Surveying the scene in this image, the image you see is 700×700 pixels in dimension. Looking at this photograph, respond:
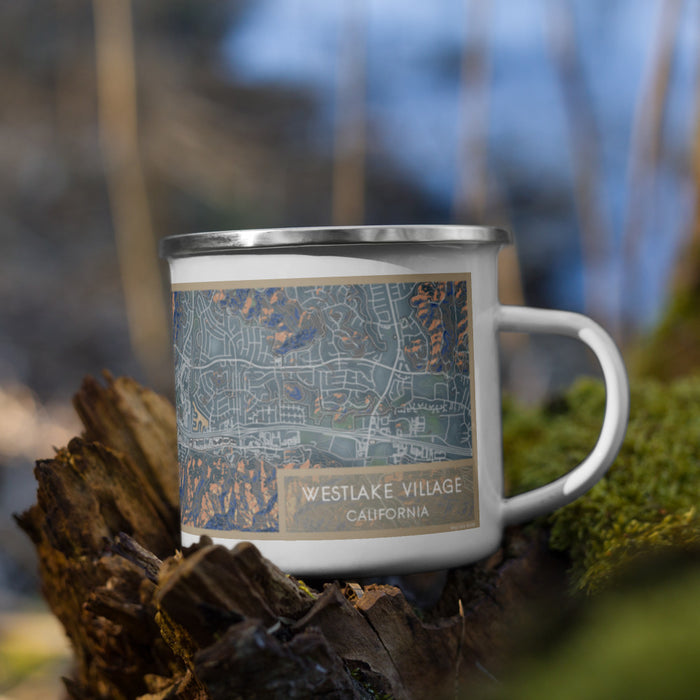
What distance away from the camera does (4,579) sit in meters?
3.33

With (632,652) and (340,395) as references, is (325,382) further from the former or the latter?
(632,652)

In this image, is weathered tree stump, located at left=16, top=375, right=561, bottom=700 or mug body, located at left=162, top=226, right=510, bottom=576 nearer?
weathered tree stump, located at left=16, top=375, right=561, bottom=700

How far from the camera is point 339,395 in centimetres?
79

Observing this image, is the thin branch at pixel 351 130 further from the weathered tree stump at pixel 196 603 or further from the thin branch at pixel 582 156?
the weathered tree stump at pixel 196 603

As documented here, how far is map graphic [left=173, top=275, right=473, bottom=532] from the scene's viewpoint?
79 cm

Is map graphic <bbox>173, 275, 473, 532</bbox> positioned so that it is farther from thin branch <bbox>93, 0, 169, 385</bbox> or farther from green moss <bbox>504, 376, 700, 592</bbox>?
thin branch <bbox>93, 0, 169, 385</bbox>

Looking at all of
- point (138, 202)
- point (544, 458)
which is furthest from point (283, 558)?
point (138, 202)

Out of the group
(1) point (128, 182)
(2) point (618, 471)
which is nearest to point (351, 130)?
(1) point (128, 182)

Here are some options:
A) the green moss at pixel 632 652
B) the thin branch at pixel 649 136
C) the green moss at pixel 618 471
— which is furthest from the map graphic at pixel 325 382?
the thin branch at pixel 649 136

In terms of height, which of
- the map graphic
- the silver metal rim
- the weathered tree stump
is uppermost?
the silver metal rim

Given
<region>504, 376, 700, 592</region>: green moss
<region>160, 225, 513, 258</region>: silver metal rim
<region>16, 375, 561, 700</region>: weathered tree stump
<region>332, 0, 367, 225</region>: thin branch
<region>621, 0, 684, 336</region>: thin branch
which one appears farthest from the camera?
<region>332, 0, 367, 225</region>: thin branch

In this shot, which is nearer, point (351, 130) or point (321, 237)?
point (321, 237)

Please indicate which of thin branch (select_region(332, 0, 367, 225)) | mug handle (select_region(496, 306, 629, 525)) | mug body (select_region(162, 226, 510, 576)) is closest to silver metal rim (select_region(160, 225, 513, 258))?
mug body (select_region(162, 226, 510, 576))

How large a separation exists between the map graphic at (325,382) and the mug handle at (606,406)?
0.36 ft
